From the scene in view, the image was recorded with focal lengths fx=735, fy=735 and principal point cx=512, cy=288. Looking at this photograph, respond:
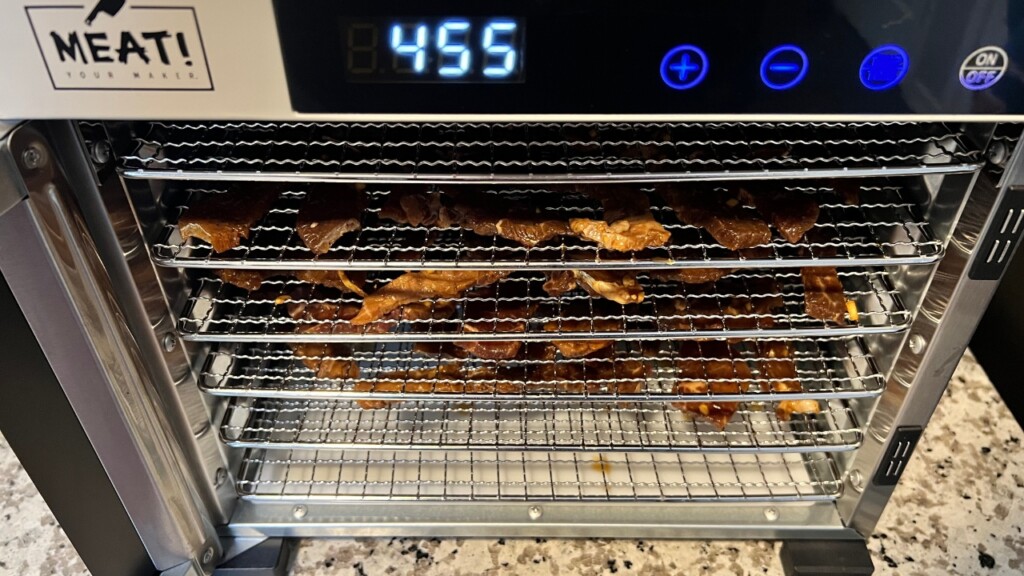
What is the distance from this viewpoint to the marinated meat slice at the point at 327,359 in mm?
1073

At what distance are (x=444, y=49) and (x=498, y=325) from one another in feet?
1.56

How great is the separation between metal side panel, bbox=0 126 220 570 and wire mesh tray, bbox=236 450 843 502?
162mm

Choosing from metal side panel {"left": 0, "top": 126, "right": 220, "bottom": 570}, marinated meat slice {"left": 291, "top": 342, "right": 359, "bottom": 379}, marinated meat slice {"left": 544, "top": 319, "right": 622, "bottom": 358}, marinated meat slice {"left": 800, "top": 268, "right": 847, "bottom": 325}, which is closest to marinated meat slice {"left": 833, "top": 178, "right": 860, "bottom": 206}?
marinated meat slice {"left": 800, "top": 268, "right": 847, "bottom": 325}

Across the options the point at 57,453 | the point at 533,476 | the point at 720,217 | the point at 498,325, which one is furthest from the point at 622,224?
the point at 57,453

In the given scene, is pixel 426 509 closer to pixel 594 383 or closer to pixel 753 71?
pixel 594 383

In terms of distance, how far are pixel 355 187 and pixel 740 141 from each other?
0.48 m

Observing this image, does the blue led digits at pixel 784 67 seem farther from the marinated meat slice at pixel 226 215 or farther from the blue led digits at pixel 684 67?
the marinated meat slice at pixel 226 215

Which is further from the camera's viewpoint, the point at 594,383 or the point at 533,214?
the point at 594,383

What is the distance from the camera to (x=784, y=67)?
2.04ft

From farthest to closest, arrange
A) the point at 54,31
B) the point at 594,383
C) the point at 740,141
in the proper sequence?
1. the point at 594,383
2. the point at 740,141
3. the point at 54,31

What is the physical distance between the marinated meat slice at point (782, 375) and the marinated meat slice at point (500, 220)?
0.39 meters

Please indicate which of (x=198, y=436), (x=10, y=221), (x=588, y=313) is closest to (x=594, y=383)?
(x=588, y=313)

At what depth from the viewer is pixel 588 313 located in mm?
1065

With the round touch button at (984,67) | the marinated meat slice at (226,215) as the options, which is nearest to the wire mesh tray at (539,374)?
the marinated meat slice at (226,215)
